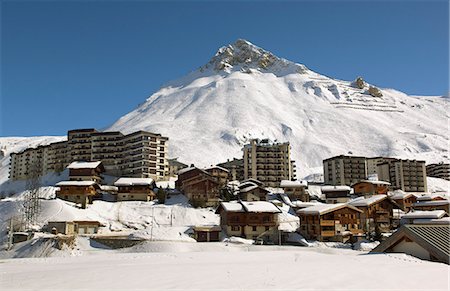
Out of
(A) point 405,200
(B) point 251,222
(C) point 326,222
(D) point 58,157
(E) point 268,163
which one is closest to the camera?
(C) point 326,222

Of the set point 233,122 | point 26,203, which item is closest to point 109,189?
point 26,203

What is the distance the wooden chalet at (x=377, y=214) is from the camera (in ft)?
206

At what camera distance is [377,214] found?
64.4 metres

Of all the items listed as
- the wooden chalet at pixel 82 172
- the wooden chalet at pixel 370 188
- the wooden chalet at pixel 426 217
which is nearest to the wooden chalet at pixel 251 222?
the wooden chalet at pixel 426 217

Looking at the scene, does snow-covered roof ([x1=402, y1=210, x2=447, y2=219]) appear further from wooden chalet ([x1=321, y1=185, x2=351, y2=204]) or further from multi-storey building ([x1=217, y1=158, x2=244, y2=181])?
multi-storey building ([x1=217, y1=158, x2=244, y2=181])

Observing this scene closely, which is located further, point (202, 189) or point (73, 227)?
point (202, 189)

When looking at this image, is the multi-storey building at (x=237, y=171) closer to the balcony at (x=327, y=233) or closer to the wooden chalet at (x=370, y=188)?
the wooden chalet at (x=370, y=188)

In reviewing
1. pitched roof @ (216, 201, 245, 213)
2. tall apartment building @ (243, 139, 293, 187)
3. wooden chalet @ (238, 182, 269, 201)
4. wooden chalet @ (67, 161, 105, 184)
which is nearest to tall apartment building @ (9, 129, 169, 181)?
wooden chalet @ (67, 161, 105, 184)

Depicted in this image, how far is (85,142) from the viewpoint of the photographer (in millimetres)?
113500

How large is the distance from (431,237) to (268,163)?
91687mm

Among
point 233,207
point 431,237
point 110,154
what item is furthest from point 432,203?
point 110,154

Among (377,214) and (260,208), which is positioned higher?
(260,208)

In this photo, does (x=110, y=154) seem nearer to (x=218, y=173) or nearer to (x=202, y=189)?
(x=218, y=173)

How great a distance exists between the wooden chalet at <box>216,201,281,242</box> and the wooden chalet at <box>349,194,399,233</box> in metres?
13.7
